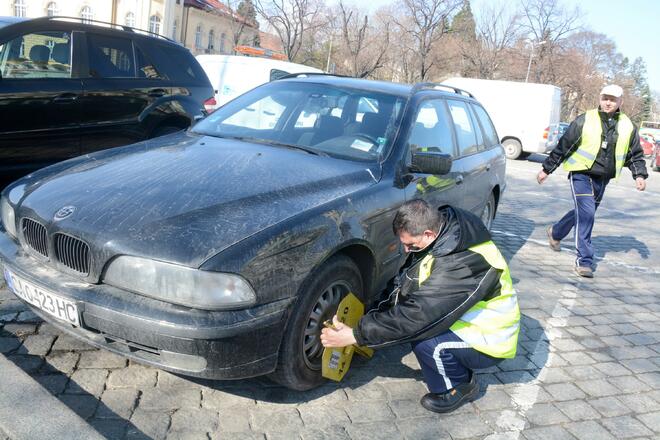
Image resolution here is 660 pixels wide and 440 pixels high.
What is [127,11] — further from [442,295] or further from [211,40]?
[442,295]

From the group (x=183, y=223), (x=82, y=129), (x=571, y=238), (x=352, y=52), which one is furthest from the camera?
(x=352, y=52)

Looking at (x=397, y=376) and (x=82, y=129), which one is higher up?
(x=82, y=129)

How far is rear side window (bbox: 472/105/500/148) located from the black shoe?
321 centimetres

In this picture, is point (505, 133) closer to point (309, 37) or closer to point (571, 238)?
point (571, 238)

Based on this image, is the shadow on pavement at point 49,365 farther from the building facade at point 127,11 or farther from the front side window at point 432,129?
the building facade at point 127,11

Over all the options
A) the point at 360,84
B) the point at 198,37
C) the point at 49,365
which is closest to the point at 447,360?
the point at 49,365

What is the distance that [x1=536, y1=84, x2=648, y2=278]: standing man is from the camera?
570 centimetres

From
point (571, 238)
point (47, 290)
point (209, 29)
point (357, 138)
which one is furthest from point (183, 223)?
point (209, 29)

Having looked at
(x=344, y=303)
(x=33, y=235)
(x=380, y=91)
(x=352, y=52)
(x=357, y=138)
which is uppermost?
(x=352, y=52)

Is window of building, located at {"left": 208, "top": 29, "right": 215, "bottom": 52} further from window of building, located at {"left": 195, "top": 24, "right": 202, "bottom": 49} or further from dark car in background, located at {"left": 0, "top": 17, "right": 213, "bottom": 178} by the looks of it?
dark car in background, located at {"left": 0, "top": 17, "right": 213, "bottom": 178}

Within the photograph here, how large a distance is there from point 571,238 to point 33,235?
696 cm

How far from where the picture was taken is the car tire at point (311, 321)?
261cm

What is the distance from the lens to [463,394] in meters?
3.04

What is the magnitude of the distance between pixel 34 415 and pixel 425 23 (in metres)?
37.5
